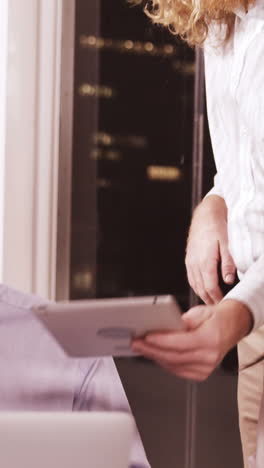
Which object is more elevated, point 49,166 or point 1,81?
point 1,81

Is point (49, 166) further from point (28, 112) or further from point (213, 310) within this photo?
point (213, 310)

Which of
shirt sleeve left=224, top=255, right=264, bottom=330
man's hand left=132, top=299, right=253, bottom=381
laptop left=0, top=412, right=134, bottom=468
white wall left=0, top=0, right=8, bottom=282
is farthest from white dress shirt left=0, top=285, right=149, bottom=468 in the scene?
white wall left=0, top=0, right=8, bottom=282

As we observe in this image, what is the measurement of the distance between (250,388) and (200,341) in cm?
49

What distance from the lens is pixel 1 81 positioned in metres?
2.52

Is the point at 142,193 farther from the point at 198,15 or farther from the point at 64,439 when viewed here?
the point at 64,439

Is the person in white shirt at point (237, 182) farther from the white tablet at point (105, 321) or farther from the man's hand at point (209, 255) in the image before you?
the white tablet at point (105, 321)

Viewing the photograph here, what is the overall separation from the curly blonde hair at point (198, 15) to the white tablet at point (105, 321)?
0.69 m

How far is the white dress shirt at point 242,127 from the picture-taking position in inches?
51.0

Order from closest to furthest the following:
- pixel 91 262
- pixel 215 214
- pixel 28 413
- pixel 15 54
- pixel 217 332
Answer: pixel 28 413 < pixel 217 332 < pixel 215 214 < pixel 15 54 < pixel 91 262

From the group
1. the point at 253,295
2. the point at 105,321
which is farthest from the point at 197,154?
the point at 105,321

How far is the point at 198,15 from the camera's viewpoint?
1429mm

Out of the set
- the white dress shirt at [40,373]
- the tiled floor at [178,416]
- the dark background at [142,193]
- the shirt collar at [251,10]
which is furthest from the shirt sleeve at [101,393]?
the tiled floor at [178,416]

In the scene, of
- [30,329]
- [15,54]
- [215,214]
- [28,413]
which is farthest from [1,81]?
[28,413]

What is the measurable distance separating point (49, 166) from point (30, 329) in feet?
4.61
